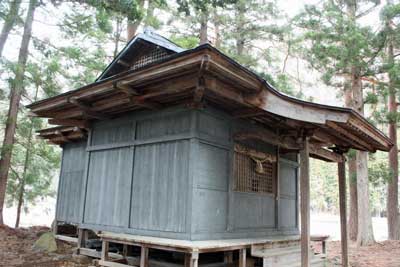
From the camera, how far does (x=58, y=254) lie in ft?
24.6

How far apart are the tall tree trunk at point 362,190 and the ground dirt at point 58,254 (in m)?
0.39

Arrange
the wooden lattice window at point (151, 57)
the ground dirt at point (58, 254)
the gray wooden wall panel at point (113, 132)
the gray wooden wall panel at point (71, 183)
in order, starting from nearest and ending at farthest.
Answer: the ground dirt at point (58, 254), the gray wooden wall panel at point (113, 132), the wooden lattice window at point (151, 57), the gray wooden wall panel at point (71, 183)

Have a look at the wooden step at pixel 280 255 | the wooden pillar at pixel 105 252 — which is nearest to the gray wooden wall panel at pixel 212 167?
the wooden step at pixel 280 255

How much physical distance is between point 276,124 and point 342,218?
2476 mm

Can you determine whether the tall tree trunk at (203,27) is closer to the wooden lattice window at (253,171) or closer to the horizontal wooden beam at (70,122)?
the horizontal wooden beam at (70,122)

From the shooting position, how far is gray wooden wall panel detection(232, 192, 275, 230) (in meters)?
6.21

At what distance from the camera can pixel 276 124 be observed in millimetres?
6812

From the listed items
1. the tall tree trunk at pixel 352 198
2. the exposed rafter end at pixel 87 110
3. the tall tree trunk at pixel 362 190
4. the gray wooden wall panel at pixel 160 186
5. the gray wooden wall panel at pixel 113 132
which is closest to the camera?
the gray wooden wall panel at pixel 160 186

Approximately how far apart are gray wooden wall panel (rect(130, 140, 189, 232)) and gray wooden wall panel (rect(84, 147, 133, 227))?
0.85 ft

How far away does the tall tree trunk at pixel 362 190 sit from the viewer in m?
11.4

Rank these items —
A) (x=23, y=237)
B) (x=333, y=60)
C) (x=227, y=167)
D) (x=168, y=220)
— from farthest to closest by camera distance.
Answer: (x=333, y=60)
(x=23, y=237)
(x=227, y=167)
(x=168, y=220)

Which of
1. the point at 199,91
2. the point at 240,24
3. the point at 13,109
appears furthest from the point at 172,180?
the point at 240,24

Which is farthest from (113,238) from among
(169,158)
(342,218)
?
(342,218)

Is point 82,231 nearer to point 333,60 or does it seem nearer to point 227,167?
point 227,167
